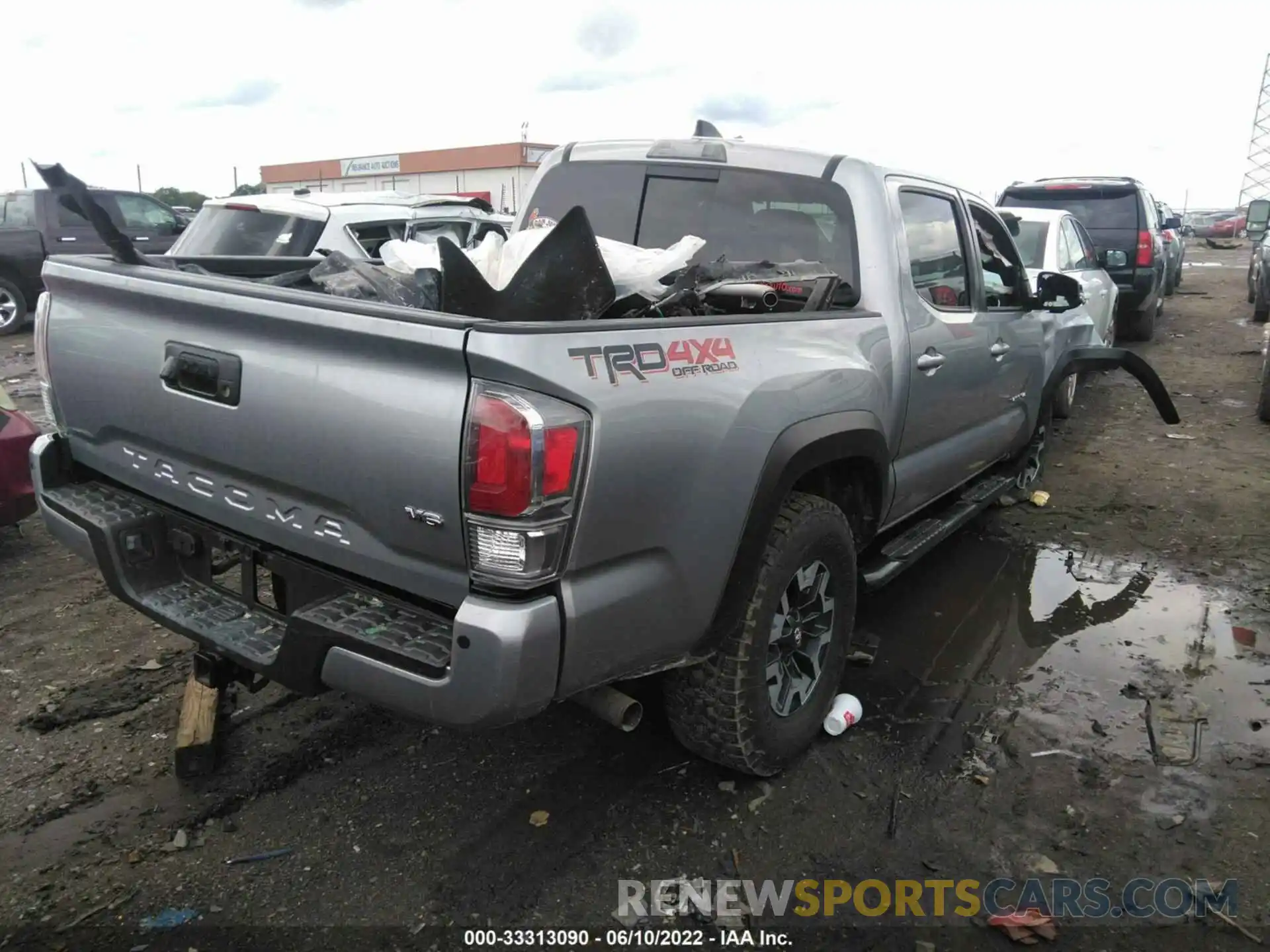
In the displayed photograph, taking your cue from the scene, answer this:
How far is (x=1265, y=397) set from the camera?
8102mm

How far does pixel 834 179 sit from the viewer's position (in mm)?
3582

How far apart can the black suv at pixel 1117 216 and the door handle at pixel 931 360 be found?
8.64 metres

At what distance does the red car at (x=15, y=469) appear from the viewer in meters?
4.52

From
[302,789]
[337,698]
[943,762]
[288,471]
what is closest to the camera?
[288,471]

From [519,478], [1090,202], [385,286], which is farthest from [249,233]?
[1090,202]

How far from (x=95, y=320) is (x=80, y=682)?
5.15ft

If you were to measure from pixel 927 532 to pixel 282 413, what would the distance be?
2882mm

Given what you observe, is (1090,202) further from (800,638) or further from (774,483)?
(774,483)

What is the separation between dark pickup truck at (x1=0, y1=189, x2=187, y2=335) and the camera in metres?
12.2

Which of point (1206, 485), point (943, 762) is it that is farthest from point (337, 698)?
point (1206, 485)

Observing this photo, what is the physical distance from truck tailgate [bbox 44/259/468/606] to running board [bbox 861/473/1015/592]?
6.68 feet

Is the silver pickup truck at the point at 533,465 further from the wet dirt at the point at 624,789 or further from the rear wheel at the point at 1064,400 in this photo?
the rear wheel at the point at 1064,400

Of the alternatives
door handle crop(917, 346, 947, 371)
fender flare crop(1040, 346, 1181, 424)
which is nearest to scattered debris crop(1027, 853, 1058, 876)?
door handle crop(917, 346, 947, 371)

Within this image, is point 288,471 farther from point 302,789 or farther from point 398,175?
point 398,175
